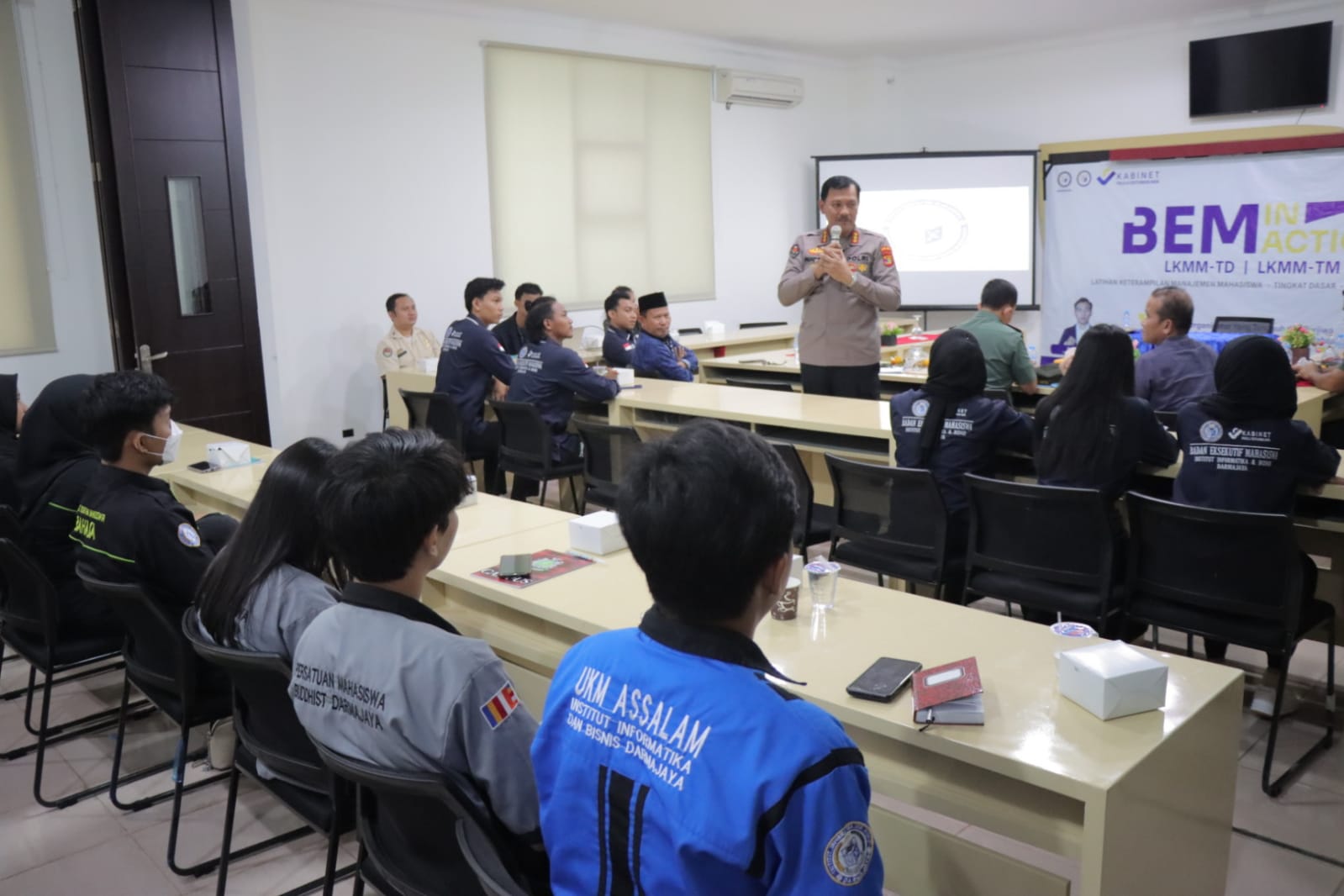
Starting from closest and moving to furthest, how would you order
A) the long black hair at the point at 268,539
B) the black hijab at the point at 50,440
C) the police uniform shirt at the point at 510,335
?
the long black hair at the point at 268,539, the black hijab at the point at 50,440, the police uniform shirt at the point at 510,335

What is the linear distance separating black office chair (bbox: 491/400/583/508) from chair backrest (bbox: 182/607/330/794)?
2.93m

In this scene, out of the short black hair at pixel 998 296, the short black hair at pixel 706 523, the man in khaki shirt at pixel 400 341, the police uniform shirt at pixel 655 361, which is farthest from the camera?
the man in khaki shirt at pixel 400 341

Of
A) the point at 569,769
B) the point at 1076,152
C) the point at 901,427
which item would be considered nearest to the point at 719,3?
the point at 1076,152

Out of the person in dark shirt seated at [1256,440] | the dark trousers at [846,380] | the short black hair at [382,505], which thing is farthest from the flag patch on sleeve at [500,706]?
the dark trousers at [846,380]

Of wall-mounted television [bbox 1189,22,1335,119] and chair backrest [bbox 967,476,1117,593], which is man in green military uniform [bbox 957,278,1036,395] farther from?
wall-mounted television [bbox 1189,22,1335,119]

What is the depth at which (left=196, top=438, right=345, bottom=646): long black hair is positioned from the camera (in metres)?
2.13

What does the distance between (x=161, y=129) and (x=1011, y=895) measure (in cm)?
606

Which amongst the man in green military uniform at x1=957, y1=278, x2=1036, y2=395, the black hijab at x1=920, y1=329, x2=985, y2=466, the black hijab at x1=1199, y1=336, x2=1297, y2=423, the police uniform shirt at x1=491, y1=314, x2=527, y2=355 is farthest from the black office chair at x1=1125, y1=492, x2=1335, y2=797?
the police uniform shirt at x1=491, y1=314, x2=527, y2=355

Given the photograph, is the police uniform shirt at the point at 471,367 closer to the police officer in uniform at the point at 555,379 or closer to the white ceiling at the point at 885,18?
the police officer in uniform at the point at 555,379

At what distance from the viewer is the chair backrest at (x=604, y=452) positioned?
4.58 m

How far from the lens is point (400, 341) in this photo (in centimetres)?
717

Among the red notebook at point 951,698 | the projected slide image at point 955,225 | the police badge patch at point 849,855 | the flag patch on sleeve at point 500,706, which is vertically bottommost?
the red notebook at point 951,698

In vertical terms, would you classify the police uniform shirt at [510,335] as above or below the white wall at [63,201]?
below

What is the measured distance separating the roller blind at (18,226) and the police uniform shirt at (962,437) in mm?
Answer: 5106
